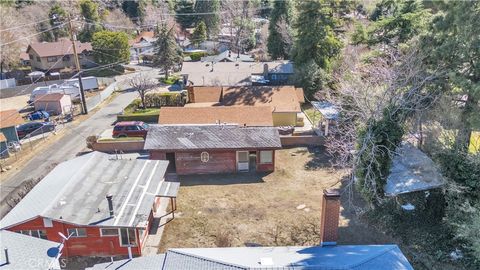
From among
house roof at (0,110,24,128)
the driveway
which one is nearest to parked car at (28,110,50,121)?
the driveway

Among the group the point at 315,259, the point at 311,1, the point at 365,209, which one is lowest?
the point at 365,209

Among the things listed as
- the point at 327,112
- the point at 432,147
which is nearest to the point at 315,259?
the point at 432,147

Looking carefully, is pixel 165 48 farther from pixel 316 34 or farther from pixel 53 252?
pixel 53 252

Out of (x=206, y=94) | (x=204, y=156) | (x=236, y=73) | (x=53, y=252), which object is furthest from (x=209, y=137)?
(x=236, y=73)

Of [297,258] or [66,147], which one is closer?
[297,258]

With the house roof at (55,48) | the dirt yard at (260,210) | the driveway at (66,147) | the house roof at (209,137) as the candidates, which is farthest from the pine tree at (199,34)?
the dirt yard at (260,210)

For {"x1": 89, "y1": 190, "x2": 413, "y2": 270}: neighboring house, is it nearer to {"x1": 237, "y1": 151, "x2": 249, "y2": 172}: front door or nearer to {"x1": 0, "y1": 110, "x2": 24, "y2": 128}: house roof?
{"x1": 237, "y1": 151, "x2": 249, "y2": 172}: front door

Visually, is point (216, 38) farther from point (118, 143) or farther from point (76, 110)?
point (118, 143)
